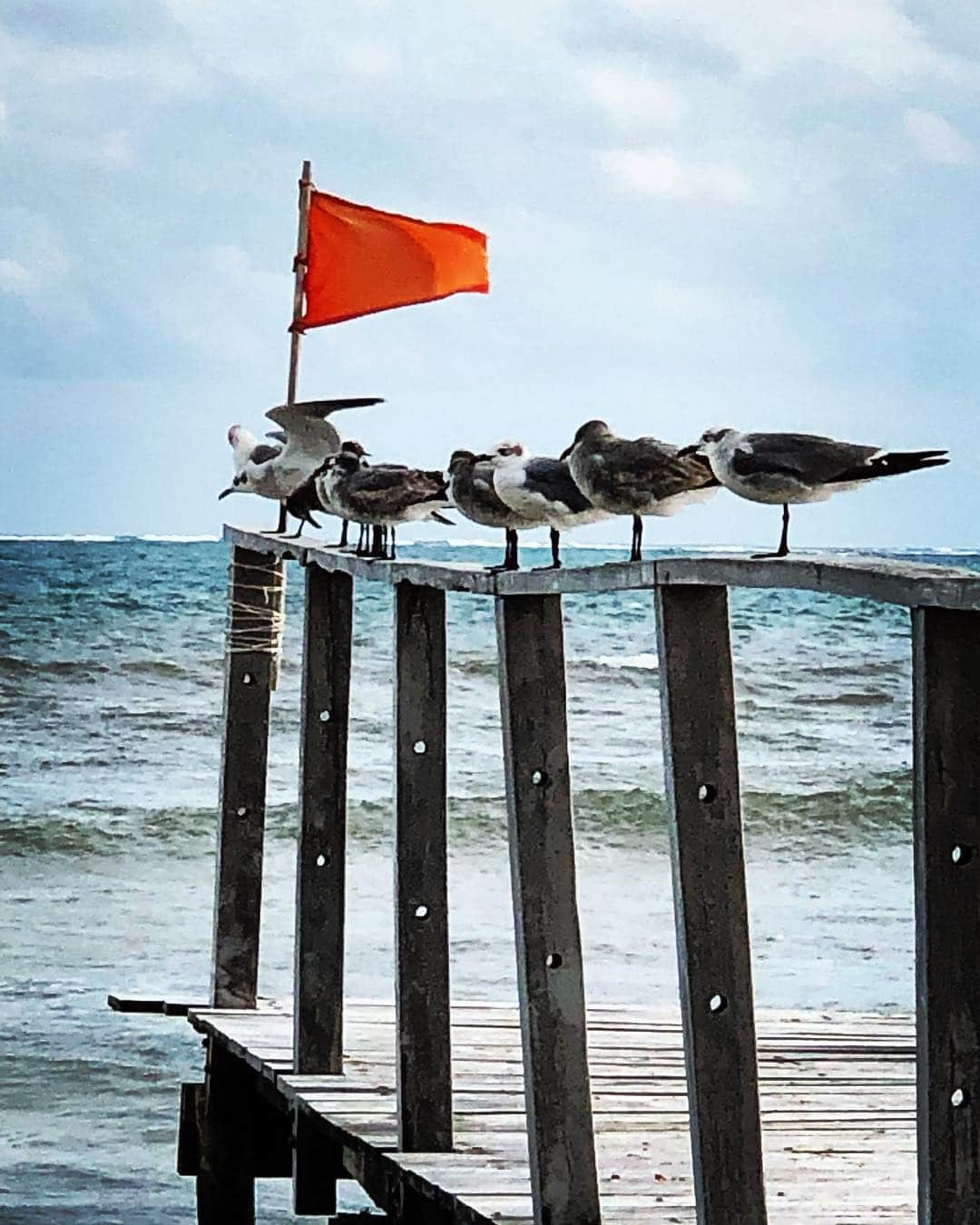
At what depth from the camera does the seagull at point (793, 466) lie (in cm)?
472

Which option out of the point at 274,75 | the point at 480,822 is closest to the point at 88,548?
the point at 274,75

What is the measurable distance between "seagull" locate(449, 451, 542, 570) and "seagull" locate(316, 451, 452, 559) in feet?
1.54

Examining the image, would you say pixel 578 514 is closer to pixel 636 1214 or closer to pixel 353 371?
pixel 636 1214

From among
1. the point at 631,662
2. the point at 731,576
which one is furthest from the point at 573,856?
the point at 631,662

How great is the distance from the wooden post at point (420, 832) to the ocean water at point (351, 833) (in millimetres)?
3572

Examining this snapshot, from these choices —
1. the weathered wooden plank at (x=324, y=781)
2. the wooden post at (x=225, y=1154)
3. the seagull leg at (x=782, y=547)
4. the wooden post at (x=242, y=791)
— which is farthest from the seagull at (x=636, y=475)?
the wooden post at (x=225, y=1154)

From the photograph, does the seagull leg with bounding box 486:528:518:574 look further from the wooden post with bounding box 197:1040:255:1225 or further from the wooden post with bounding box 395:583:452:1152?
the wooden post with bounding box 197:1040:255:1225

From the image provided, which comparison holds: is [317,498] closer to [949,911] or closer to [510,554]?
[510,554]

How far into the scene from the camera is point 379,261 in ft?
28.3

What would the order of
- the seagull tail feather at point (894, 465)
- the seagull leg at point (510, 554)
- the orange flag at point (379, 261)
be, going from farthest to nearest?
the orange flag at point (379, 261), the seagull leg at point (510, 554), the seagull tail feather at point (894, 465)

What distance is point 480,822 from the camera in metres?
22.2

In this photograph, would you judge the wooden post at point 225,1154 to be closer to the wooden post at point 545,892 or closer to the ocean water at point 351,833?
the ocean water at point 351,833

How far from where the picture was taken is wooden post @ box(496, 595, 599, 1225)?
5.73 m

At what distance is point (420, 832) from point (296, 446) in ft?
5.60
